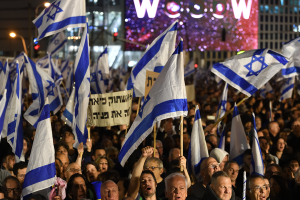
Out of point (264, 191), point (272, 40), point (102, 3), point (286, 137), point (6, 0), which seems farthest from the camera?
point (272, 40)

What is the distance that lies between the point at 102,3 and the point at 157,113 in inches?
1967

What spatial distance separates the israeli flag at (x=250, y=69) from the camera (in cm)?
713

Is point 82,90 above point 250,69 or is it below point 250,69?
below

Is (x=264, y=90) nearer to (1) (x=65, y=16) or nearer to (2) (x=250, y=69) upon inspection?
(2) (x=250, y=69)

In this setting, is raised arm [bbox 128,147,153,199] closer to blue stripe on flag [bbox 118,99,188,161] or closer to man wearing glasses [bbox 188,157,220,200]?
blue stripe on flag [bbox 118,99,188,161]

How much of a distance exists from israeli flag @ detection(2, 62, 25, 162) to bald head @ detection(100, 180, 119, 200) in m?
2.38

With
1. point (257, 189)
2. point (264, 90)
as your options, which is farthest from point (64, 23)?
point (264, 90)

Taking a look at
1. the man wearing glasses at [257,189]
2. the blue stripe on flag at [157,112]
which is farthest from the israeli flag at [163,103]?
the man wearing glasses at [257,189]

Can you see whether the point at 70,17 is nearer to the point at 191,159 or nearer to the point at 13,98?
the point at 13,98

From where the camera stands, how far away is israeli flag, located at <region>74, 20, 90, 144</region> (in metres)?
6.50

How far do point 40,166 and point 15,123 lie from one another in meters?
2.30

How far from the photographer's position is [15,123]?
22.5ft

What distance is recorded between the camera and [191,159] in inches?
240

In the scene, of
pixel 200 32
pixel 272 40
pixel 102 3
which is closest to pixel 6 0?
pixel 102 3
